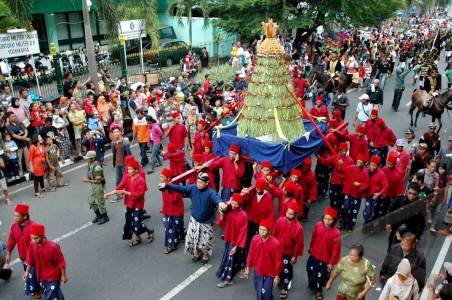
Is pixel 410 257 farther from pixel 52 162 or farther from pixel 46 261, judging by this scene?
pixel 52 162

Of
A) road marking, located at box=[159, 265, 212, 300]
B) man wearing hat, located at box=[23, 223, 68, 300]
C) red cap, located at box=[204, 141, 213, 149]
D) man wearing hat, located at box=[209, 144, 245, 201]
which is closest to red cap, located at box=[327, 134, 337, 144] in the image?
man wearing hat, located at box=[209, 144, 245, 201]

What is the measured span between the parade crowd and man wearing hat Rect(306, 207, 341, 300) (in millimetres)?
14

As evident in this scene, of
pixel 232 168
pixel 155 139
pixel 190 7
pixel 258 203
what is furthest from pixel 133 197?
pixel 190 7

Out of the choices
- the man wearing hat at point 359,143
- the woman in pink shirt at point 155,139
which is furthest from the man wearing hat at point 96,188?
the man wearing hat at point 359,143

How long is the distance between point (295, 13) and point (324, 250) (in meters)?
18.7

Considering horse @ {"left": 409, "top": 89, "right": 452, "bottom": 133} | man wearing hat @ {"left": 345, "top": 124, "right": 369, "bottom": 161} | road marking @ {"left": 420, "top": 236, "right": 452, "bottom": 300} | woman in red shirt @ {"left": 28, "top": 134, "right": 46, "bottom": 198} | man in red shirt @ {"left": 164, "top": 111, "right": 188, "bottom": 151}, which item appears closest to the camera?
road marking @ {"left": 420, "top": 236, "right": 452, "bottom": 300}

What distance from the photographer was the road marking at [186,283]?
20.7 ft

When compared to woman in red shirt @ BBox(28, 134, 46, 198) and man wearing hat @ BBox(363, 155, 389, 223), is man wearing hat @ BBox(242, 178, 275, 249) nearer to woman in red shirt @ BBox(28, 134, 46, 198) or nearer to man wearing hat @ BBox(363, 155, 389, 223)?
man wearing hat @ BBox(363, 155, 389, 223)

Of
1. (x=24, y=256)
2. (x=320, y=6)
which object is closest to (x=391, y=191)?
(x=24, y=256)

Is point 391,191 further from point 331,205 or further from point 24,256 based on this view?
point 24,256

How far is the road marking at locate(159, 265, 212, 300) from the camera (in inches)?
248

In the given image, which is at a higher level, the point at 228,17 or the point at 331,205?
the point at 228,17

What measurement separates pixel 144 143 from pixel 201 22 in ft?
58.3

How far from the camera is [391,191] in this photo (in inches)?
302
